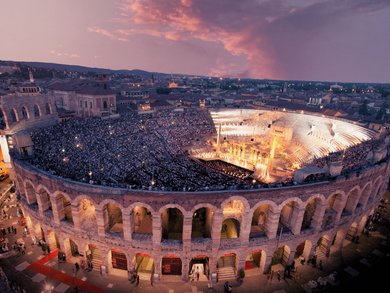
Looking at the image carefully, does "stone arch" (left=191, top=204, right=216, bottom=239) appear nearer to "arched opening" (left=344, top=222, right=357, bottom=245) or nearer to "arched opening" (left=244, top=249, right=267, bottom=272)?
"arched opening" (left=244, top=249, right=267, bottom=272)

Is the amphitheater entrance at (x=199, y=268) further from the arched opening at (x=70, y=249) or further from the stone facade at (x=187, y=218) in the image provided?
the arched opening at (x=70, y=249)

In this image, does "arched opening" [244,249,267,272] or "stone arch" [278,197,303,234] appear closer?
"stone arch" [278,197,303,234]

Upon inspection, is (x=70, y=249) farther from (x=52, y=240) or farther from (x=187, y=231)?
(x=187, y=231)

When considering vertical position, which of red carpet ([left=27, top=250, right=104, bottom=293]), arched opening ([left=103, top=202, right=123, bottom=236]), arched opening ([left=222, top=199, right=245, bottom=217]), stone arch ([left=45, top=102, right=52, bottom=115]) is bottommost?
red carpet ([left=27, top=250, right=104, bottom=293])

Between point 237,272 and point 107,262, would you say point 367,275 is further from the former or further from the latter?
point 107,262

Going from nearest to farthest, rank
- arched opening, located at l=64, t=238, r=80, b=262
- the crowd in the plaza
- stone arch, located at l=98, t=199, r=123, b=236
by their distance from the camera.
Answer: stone arch, located at l=98, t=199, r=123, b=236, arched opening, located at l=64, t=238, r=80, b=262, the crowd in the plaza

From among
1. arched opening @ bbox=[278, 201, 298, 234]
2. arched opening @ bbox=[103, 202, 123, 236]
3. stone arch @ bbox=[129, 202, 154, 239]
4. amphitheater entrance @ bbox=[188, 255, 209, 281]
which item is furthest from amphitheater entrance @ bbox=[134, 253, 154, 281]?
arched opening @ bbox=[278, 201, 298, 234]

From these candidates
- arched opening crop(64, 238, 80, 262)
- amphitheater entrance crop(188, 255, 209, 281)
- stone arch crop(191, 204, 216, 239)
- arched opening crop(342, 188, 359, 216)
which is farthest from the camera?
arched opening crop(342, 188, 359, 216)
